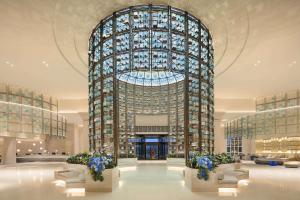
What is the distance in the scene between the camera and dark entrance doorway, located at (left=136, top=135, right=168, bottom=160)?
129ft

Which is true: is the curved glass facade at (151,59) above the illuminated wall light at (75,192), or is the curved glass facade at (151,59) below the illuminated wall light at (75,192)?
above

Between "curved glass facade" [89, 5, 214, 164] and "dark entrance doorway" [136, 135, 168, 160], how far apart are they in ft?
71.2

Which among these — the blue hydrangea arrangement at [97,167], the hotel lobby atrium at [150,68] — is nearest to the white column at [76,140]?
the hotel lobby atrium at [150,68]

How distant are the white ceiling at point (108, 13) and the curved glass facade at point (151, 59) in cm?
70

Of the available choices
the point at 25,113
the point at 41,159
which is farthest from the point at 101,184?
the point at 41,159

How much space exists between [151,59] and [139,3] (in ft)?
8.88

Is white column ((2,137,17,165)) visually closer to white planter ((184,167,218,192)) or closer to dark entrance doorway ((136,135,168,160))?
dark entrance doorway ((136,135,168,160))

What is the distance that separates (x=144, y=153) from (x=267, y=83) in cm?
1696

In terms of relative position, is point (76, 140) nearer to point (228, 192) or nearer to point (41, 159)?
point (41, 159)

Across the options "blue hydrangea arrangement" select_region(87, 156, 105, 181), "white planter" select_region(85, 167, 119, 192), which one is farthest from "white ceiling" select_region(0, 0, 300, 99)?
"white planter" select_region(85, 167, 119, 192)

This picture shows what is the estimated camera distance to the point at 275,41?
18.4 metres

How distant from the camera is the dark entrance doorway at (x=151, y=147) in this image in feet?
129

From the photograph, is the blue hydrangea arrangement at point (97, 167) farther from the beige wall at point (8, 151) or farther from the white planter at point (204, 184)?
the beige wall at point (8, 151)

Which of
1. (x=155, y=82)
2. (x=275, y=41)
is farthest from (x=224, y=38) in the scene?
(x=155, y=82)
